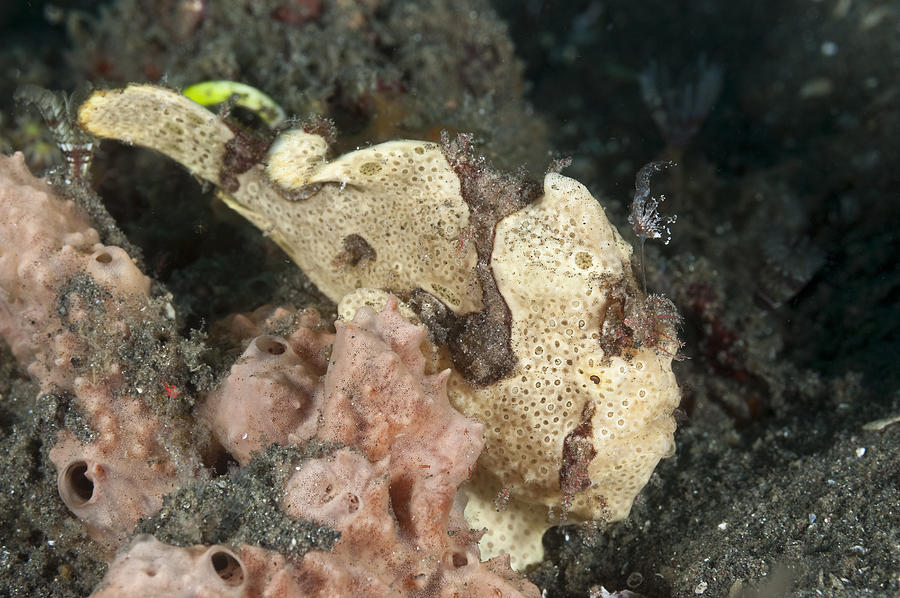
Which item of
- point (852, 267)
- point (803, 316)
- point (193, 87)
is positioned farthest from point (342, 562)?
point (852, 267)

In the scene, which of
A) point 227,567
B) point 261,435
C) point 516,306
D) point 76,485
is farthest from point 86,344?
point 516,306

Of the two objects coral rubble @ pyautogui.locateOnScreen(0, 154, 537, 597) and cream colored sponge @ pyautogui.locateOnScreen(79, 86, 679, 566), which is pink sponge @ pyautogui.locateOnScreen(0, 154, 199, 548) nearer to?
coral rubble @ pyautogui.locateOnScreen(0, 154, 537, 597)

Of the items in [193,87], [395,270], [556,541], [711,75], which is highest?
[711,75]

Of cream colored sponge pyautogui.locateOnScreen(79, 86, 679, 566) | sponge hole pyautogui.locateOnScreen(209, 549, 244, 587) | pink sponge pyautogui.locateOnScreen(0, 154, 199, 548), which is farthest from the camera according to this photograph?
Answer: cream colored sponge pyautogui.locateOnScreen(79, 86, 679, 566)

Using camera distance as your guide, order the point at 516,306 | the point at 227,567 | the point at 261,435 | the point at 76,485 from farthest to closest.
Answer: the point at 516,306 < the point at 76,485 < the point at 261,435 < the point at 227,567

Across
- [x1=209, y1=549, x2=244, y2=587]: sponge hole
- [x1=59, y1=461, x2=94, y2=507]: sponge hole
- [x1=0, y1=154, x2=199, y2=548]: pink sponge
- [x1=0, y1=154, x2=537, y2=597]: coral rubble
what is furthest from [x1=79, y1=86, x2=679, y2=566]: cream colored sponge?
[x1=59, y1=461, x2=94, y2=507]: sponge hole

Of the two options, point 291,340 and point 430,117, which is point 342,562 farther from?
point 430,117

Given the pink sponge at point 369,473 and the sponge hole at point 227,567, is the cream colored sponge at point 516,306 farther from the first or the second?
the sponge hole at point 227,567

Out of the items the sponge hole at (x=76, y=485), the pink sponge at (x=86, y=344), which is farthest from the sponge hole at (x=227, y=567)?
the sponge hole at (x=76, y=485)

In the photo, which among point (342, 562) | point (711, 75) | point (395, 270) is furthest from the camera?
point (711, 75)

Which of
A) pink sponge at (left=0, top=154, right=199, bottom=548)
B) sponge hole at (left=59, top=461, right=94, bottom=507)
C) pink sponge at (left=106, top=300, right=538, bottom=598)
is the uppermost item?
pink sponge at (left=106, top=300, right=538, bottom=598)

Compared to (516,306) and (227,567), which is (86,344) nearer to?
(227,567)
